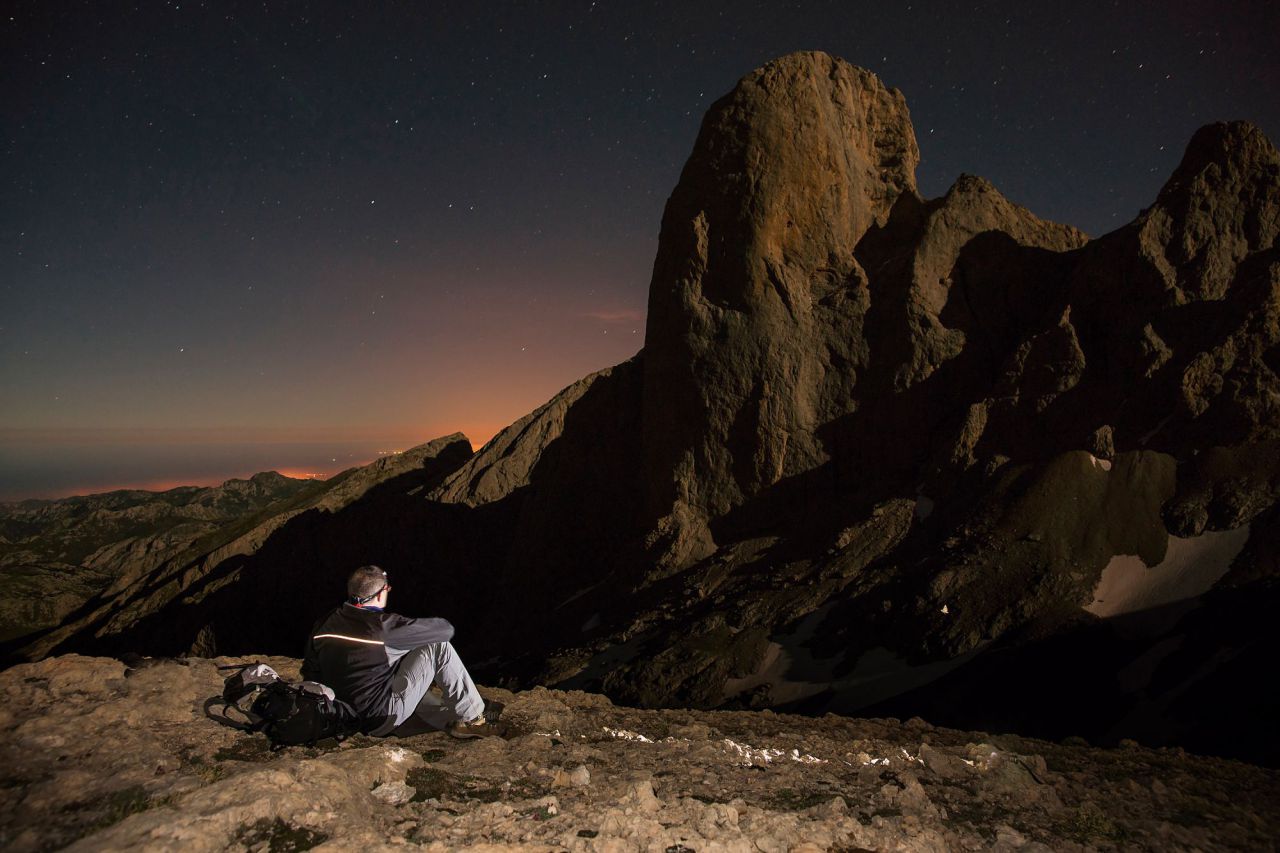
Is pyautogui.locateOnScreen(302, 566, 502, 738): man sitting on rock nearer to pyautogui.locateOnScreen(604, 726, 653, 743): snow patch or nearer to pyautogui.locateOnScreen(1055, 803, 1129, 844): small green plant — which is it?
pyautogui.locateOnScreen(604, 726, 653, 743): snow patch

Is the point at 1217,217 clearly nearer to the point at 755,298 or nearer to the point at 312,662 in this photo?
the point at 755,298

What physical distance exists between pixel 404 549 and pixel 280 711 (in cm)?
6816

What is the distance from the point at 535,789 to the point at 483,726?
2.49m

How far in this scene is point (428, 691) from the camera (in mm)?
7527

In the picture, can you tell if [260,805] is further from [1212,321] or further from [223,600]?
[223,600]

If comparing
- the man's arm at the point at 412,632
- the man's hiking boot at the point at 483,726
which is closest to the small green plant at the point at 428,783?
the man's arm at the point at 412,632

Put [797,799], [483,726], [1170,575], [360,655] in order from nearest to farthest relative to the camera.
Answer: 1. [797,799]
2. [360,655]
3. [483,726]
4. [1170,575]

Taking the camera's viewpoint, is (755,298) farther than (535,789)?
Yes

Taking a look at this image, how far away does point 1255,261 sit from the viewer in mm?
35250

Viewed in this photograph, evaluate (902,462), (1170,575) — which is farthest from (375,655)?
(902,462)

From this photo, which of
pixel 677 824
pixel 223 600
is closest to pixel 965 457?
pixel 677 824

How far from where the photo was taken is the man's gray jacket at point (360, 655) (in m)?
6.54

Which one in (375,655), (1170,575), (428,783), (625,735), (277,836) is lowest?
(1170,575)

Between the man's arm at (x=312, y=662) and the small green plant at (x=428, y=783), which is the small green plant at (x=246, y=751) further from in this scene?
the small green plant at (x=428, y=783)
